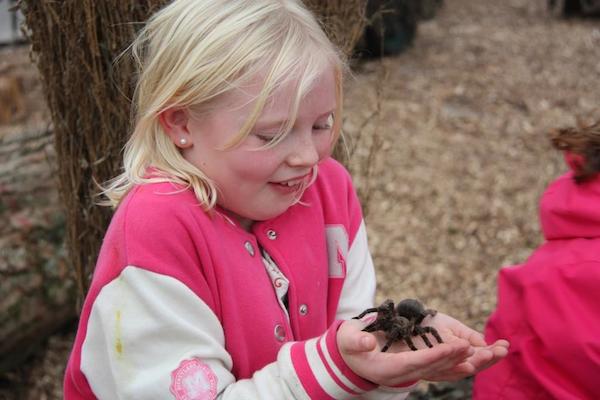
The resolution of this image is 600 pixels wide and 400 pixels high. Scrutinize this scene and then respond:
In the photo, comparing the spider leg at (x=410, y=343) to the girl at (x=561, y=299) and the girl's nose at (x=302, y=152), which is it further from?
the girl at (x=561, y=299)

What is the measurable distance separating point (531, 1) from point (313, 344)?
9.39 metres

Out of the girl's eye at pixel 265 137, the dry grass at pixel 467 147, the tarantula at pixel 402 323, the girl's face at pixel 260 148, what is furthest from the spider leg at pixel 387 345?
the dry grass at pixel 467 147

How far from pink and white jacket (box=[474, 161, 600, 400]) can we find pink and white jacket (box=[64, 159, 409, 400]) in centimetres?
51

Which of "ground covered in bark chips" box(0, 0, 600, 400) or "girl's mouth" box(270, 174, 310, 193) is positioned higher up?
"girl's mouth" box(270, 174, 310, 193)

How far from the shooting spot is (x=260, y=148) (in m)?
1.69

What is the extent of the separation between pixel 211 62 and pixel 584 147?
103 centimetres

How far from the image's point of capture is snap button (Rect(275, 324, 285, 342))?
6.09 ft

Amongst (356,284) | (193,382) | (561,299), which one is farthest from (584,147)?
(193,382)

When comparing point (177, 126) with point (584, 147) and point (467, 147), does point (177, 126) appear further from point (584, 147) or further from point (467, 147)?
point (467, 147)

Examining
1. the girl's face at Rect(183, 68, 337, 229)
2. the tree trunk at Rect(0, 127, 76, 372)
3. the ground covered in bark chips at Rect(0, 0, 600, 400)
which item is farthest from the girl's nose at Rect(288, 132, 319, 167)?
the tree trunk at Rect(0, 127, 76, 372)

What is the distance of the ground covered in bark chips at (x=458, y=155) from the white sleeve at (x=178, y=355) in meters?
1.44

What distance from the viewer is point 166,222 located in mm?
1703

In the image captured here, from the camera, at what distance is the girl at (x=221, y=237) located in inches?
65.1

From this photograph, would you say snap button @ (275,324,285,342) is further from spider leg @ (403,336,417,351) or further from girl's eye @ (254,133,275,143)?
girl's eye @ (254,133,275,143)
